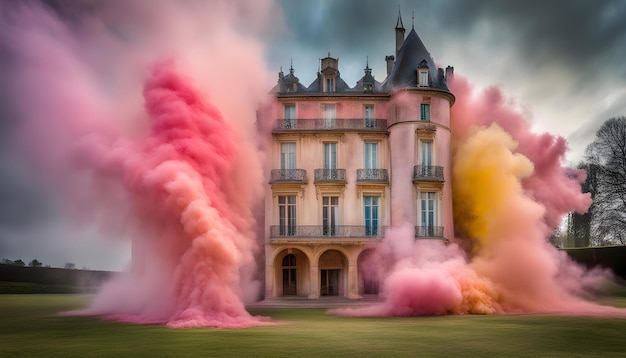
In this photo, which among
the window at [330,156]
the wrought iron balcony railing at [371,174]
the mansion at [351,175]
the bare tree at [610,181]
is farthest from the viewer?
the bare tree at [610,181]

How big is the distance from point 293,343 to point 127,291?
20167 millimetres

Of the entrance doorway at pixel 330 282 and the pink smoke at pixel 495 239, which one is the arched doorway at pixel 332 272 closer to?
the entrance doorway at pixel 330 282

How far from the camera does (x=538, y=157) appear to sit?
4422cm

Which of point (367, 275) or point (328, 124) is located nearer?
point (367, 275)

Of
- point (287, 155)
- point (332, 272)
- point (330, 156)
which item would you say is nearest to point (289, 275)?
point (332, 272)

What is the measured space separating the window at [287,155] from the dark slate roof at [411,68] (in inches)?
328

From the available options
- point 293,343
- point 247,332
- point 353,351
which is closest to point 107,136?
point 247,332

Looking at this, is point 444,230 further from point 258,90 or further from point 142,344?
point 142,344

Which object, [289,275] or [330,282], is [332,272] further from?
[289,275]

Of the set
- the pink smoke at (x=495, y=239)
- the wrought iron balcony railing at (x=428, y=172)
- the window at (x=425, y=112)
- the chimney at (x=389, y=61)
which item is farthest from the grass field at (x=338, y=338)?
the chimney at (x=389, y=61)

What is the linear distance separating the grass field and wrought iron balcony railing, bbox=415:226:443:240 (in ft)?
49.4

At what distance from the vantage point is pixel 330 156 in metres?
45.8

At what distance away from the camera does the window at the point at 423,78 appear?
4491 cm

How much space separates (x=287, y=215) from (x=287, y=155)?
447 cm
